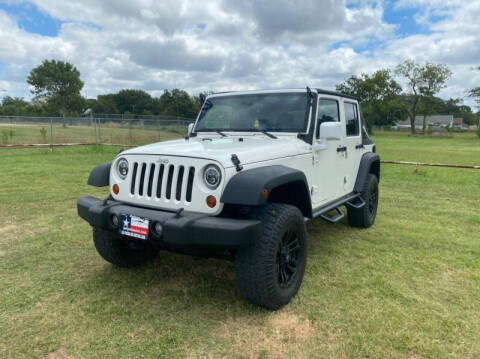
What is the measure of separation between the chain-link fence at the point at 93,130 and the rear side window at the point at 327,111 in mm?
15606

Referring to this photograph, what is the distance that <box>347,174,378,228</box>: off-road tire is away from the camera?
5086 mm

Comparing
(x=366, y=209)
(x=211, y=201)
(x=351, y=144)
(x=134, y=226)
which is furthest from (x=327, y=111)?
(x=134, y=226)

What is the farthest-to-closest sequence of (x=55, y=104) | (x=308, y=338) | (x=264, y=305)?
(x=55, y=104), (x=264, y=305), (x=308, y=338)

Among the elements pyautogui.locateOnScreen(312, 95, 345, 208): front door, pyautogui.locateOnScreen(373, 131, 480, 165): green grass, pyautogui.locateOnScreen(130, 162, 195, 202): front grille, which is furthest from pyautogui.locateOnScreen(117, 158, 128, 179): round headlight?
pyautogui.locateOnScreen(373, 131, 480, 165): green grass

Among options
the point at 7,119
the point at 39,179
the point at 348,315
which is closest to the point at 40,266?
the point at 348,315

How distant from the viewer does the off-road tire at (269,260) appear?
8.98 ft

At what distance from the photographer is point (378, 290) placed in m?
3.37

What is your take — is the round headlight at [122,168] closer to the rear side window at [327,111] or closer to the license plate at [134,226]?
the license plate at [134,226]

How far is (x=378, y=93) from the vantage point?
58.8 meters

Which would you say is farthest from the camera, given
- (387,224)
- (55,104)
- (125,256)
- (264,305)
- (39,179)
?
(55,104)

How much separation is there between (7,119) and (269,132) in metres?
22.0

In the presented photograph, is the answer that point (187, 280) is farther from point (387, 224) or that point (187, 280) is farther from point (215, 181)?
point (387, 224)

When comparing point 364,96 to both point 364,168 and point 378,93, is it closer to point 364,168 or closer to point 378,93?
point 378,93

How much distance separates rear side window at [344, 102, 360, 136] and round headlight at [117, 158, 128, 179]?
2824mm
